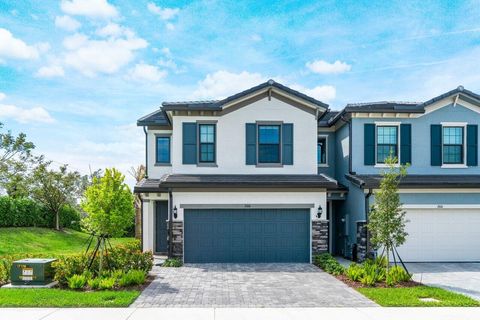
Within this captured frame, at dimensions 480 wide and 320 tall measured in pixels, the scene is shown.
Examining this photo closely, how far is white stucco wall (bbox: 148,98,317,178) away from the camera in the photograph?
1540 centimetres

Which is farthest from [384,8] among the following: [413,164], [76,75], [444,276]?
[76,75]

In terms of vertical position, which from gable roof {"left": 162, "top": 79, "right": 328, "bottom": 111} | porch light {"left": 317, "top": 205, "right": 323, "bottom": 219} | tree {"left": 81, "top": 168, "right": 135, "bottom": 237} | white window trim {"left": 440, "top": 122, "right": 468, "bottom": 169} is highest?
gable roof {"left": 162, "top": 79, "right": 328, "bottom": 111}

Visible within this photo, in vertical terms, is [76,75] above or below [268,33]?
below

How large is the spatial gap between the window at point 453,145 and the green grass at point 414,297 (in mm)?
7724

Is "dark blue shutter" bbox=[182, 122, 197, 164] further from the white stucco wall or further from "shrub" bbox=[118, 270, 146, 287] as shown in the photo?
"shrub" bbox=[118, 270, 146, 287]

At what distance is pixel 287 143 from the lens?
15.5m

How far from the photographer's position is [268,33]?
13.8 metres

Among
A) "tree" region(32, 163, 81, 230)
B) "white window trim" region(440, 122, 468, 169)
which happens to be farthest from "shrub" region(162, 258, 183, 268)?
"tree" region(32, 163, 81, 230)

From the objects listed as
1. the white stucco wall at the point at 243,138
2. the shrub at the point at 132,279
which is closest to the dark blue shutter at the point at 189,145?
the white stucco wall at the point at 243,138

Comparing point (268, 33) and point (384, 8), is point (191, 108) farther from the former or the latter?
point (384, 8)

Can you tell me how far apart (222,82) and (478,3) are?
9.67 meters

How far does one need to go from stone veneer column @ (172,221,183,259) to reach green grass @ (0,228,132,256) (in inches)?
256

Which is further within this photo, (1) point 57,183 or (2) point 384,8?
(1) point 57,183

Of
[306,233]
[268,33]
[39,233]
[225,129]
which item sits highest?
[268,33]
